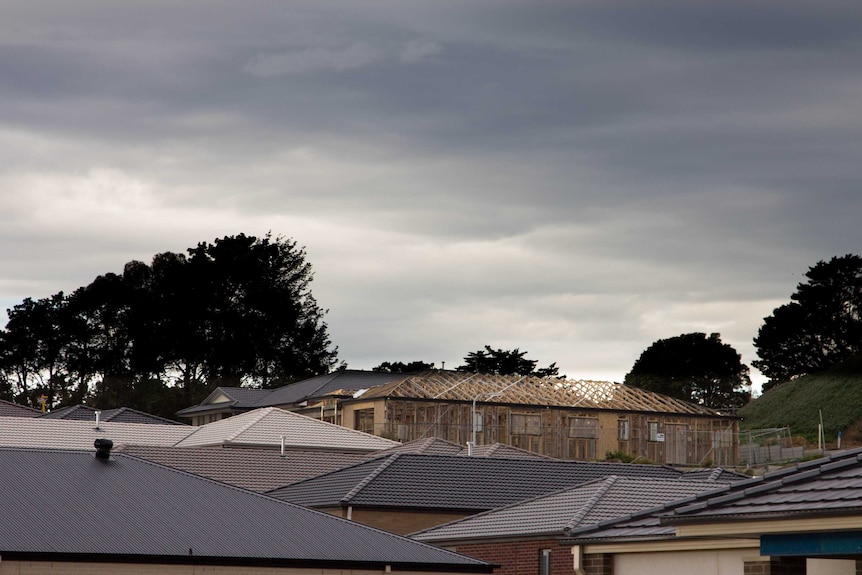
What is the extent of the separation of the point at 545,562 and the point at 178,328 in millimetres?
94332

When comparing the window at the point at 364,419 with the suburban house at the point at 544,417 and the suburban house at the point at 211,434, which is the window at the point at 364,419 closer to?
the suburban house at the point at 544,417

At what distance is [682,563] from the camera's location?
18781 mm

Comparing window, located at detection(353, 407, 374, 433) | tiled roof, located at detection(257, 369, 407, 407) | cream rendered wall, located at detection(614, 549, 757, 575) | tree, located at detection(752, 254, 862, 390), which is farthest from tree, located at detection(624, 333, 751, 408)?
cream rendered wall, located at detection(614, 549, 757, 575)

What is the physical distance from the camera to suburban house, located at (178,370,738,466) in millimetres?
78812

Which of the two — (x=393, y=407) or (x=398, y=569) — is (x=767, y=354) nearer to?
(x=393, y=407)

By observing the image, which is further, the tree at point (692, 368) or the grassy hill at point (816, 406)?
the tree at point (692, 368)

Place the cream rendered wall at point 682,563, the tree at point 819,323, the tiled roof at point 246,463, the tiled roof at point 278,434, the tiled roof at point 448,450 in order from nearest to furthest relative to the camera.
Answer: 1. the cream rendered wall at point 682,563
2. the tiled roof at point 246,463
3. the tiled roof at point 448,450
4. the tiled roof at point 278,434
5. the tree at point 819,323

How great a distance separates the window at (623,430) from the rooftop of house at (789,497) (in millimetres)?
66364

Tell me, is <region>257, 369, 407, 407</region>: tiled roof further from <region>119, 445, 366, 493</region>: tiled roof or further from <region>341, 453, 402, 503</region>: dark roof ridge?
<region>341, 453, 402, 503</region>: dark roof ridge

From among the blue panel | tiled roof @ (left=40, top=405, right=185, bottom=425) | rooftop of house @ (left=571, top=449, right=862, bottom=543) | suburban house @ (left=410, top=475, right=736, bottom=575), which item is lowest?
suburban house @ (left=410, top=475, right=736, bottom=575)

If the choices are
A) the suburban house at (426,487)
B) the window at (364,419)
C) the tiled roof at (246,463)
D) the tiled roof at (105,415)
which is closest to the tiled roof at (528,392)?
the window at (364,419)

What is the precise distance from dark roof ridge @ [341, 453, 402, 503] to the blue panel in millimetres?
32646

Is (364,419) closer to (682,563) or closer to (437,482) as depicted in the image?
(437,482)

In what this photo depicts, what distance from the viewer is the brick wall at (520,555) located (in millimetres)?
36344
